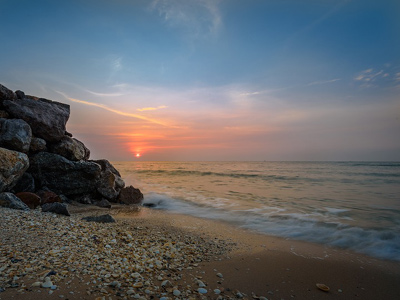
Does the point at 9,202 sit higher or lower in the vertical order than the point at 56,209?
higher

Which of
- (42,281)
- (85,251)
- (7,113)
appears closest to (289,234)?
(85,251)

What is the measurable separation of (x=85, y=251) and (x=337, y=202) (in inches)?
487

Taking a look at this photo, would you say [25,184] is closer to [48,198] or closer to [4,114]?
[48,198]

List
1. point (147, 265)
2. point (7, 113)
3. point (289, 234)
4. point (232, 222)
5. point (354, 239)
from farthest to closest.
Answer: point (7, 113), point (232, 222), point (289, 234), point (354, 239), point (147, 265)

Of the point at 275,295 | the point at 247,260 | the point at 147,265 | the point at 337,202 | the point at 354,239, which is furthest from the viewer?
the point at 337,202

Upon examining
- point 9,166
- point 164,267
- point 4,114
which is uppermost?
point 4,114

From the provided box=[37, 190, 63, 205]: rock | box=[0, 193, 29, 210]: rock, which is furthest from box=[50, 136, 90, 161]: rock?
box=[0, 193, 29, 210]: rock

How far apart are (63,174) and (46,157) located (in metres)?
0.97

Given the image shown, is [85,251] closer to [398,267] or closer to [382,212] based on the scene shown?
[398,267]

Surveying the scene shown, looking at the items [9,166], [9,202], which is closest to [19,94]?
[9,166]

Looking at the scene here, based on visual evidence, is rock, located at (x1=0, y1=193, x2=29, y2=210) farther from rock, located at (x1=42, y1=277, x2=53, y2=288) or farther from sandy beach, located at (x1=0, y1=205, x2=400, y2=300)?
rock, located at (x1=42, y1=277, x2=53, y2=288)

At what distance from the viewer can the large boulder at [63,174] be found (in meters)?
9.67

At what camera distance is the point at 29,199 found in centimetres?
759

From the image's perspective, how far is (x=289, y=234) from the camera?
23.6ft
